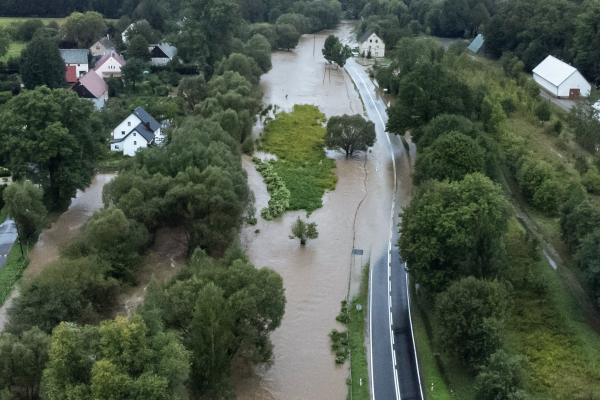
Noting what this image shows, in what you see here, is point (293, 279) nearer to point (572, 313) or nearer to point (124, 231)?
point (124, 231)

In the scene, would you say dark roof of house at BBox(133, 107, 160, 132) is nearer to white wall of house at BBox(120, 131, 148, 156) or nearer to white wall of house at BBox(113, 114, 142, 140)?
white wall of house at BBox(113, 114, 142, 140)

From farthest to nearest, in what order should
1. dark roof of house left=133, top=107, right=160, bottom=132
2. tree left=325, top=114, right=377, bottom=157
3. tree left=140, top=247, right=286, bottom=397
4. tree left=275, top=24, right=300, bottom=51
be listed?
tree left=275, top=24, right=300, bottom=51, dark roof of house left=133, top=107, right=160, bottom=132, tree left=325, top=114, right=377, bottom=157, tree left=140, top=247, right=286, bottom=397

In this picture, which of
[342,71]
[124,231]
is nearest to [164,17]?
[342,71]

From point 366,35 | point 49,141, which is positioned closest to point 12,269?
point 49,141

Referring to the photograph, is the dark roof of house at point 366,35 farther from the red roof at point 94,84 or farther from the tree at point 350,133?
the tree at point 350,133

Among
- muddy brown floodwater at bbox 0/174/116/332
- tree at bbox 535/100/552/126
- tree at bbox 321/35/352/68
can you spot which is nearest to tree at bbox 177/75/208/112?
muddy brown floodwater at bbox 0/174/116/332

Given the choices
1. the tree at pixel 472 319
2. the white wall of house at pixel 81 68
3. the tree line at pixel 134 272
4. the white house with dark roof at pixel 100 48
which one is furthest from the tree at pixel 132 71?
the tree at pixel 472 319

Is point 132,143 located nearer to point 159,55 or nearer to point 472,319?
point 159,55
